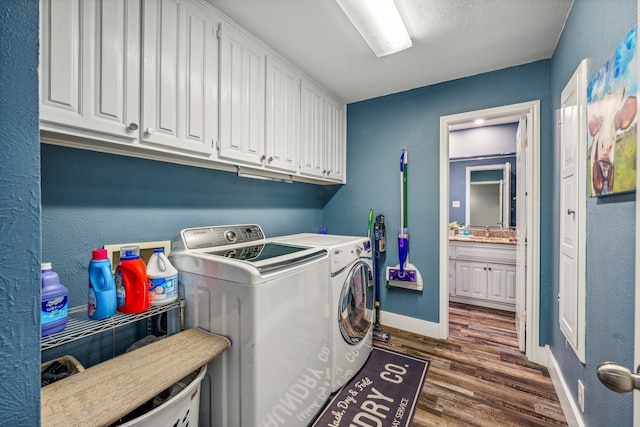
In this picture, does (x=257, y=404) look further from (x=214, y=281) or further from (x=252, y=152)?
(x=252, y=152)

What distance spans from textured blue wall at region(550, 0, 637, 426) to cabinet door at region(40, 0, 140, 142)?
193 cm

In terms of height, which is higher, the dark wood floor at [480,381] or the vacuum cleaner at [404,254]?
the vacuum cleaner at [404,254]

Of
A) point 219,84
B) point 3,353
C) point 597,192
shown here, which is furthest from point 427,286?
point 3,353

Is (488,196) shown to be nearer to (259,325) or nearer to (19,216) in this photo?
(259,325)

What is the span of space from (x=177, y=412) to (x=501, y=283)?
11.8 feet

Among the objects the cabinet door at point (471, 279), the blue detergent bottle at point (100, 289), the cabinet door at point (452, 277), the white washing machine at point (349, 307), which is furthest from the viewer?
the cabinet door at point (452, 277)

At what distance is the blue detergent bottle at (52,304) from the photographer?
94cm

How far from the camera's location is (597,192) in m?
1.13

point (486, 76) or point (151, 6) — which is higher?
point (486, 76)

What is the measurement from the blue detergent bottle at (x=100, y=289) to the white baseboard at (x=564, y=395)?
2370 millimetres

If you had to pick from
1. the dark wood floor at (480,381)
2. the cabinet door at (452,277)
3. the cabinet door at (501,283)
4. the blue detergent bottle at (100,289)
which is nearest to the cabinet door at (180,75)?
the blue detergent bottle at (100,289)

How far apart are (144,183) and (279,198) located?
120 cm

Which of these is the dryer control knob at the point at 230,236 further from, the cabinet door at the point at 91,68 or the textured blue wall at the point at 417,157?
the textured blue wall at the point at 417,157

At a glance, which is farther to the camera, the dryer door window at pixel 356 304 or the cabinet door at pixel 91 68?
the dryer door window at pixel 356 304
